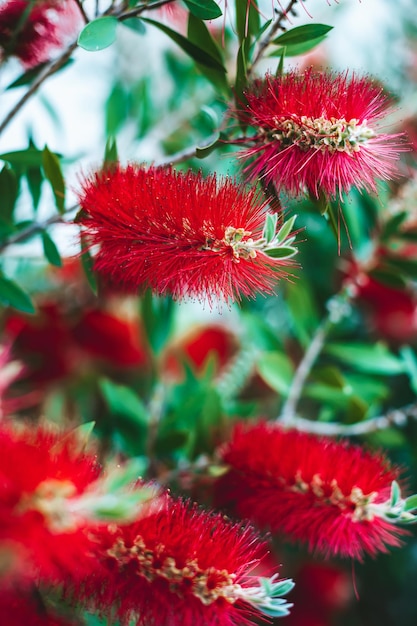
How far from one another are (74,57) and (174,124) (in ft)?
0.93

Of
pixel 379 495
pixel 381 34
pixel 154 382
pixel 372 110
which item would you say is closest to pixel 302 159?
pixel 372 110

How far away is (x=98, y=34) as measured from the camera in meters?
0.37

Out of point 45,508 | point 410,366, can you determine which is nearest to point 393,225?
point 410,366

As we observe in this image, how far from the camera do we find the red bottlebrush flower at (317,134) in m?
0.34

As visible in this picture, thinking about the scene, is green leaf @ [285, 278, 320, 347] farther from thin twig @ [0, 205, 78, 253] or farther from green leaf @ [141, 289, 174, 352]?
A: thin twig @ [0, 205, 78, 253]

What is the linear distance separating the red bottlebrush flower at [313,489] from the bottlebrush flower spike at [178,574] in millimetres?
77

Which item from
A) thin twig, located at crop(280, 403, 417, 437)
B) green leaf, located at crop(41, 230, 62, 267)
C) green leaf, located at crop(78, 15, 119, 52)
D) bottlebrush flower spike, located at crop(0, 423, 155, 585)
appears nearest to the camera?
bottlebrush flower spike, located at crop(0, 423, 155, 585)

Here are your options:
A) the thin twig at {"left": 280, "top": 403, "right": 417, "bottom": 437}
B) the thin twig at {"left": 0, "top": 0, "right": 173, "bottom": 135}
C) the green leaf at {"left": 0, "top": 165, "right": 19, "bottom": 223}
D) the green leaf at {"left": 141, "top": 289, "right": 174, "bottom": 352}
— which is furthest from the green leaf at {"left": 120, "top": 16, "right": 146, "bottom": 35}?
the thin twig at {"left": 280, "top": 403, "right": 417, "bottom": 437}

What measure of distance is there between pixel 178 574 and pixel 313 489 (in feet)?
0.38

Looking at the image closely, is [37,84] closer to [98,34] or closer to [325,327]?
[98,34]

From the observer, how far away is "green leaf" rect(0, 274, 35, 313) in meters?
0.46

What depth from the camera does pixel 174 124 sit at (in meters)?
0.74

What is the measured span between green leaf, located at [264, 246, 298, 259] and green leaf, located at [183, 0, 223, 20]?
16 centimetres

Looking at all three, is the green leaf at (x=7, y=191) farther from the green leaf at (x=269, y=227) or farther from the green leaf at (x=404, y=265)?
the green leaf at (x=404, y=265)
